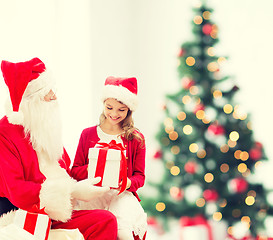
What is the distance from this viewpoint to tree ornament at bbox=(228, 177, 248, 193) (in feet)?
11.5

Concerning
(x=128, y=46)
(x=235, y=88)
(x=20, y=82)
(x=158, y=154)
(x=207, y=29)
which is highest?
(x=207, y=29)

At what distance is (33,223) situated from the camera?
5.79 ft

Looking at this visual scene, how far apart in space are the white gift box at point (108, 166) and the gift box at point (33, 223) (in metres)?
0.36

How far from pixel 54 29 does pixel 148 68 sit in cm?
144

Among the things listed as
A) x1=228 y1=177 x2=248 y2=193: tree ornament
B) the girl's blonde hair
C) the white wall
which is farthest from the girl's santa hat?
x1=228 y1=177 x2=248 y2=193: tree ornament

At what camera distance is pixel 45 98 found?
2119 mm

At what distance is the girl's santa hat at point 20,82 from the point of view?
1968mm

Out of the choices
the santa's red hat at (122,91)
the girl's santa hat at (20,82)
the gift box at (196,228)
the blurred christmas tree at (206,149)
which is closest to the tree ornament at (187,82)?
the blurred christmas tree at (206,149)

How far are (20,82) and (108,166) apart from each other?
60 centimetres

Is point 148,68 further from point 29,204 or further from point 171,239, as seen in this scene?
point 29,204

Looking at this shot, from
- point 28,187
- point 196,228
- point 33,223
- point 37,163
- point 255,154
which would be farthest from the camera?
point 196,228

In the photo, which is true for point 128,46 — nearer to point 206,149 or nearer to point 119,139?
point 206,149

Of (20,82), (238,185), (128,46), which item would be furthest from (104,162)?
(128,46)

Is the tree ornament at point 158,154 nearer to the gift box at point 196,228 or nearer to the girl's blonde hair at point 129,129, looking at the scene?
the gift box at point 196,228
